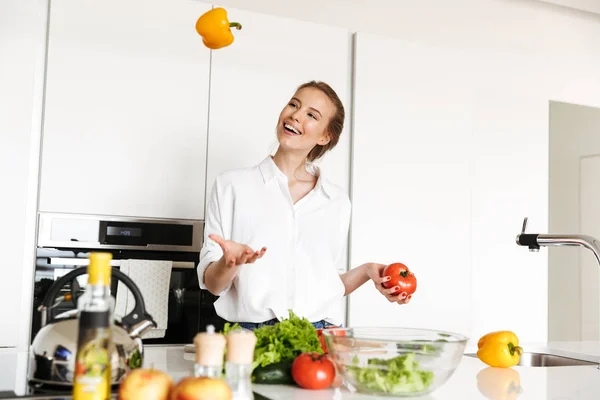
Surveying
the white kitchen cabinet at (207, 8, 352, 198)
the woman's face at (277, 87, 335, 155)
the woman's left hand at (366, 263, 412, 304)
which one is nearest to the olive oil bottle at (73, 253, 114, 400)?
the woman's left hand at (366, 263, 412, 304)

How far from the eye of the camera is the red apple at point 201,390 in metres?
1.10

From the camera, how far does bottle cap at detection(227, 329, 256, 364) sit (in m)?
1.24

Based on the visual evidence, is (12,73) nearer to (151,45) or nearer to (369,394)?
(151,45)

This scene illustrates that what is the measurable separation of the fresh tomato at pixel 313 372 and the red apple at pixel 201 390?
0.33 m

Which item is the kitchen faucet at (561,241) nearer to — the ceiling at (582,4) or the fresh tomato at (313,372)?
the fresh tomato at (313,372)

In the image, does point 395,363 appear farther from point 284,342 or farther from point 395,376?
point 284,342

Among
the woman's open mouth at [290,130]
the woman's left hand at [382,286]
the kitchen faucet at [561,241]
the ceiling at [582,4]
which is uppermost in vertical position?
the ceiling at [582,4]

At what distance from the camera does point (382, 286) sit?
215 centimetres

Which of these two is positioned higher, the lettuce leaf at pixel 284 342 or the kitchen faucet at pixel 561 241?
the kitchen faucet at pixel 561 241

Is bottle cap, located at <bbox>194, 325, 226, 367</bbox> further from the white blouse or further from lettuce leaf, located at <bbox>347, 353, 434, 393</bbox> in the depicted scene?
the white blouse

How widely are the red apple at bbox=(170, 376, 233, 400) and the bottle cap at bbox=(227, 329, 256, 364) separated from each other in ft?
0.36

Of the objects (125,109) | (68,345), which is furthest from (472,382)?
(125,109)

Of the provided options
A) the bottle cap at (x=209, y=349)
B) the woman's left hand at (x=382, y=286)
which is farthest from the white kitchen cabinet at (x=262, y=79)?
the bottle cap at (x=209, y=349)

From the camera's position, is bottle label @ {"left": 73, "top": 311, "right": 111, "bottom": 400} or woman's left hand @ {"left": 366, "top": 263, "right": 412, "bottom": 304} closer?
bottle label @ {"left": 73, "top": 311, "right": 111, "bottom": 400}
